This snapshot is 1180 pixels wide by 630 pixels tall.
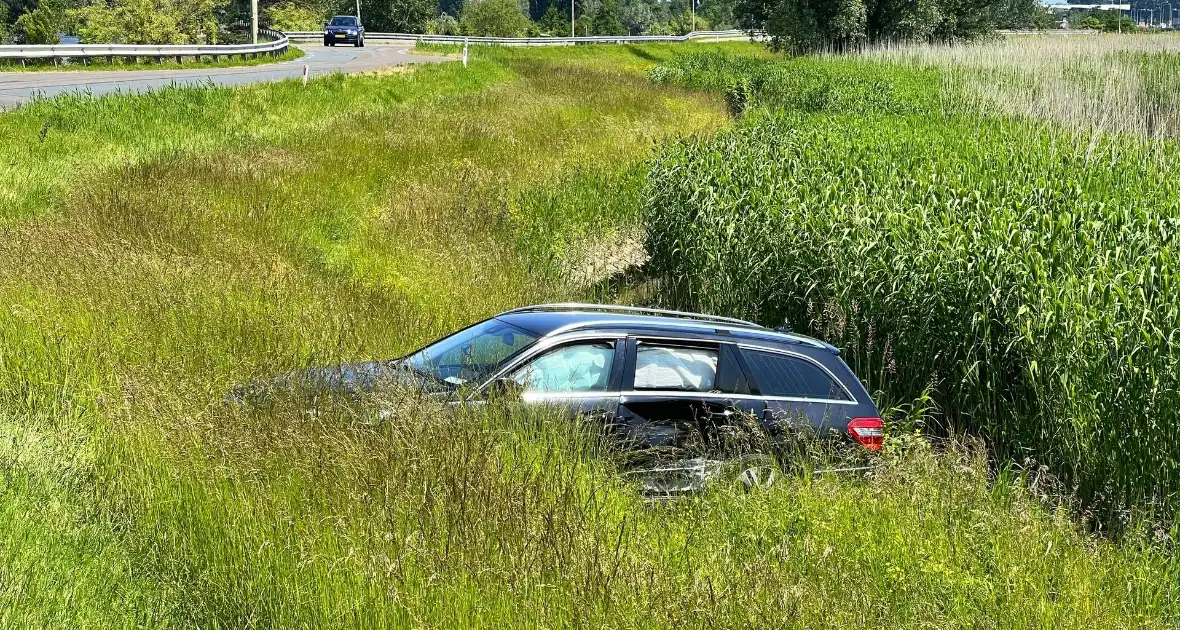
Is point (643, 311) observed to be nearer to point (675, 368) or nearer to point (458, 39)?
point (675, 368)

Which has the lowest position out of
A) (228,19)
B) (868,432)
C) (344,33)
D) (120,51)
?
(868,432)

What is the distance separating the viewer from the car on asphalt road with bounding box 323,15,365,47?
6450 centimetres

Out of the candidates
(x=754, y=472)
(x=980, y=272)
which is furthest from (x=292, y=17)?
(x=754, y=472)

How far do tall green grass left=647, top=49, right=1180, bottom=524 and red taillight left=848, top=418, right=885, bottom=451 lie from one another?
175 cm

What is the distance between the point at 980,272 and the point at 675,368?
3.59 meters

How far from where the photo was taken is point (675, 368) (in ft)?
25.8

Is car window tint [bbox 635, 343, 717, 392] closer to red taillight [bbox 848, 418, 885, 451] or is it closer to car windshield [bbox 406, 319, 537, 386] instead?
car windshield [bbox 406, 319, 537, 386]

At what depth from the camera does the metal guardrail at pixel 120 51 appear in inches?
1296

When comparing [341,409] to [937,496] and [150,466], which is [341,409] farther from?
[937,496]

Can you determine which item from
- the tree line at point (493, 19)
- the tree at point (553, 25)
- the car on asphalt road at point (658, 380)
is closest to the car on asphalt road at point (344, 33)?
the tree line at point (493, 19)

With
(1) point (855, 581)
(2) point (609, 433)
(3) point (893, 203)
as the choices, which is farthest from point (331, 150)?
(1) point (855, 581)

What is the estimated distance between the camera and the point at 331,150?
2014 centimetres

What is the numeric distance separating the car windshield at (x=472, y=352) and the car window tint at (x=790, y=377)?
4.96 ft

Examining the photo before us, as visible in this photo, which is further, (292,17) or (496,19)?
(496,19)
